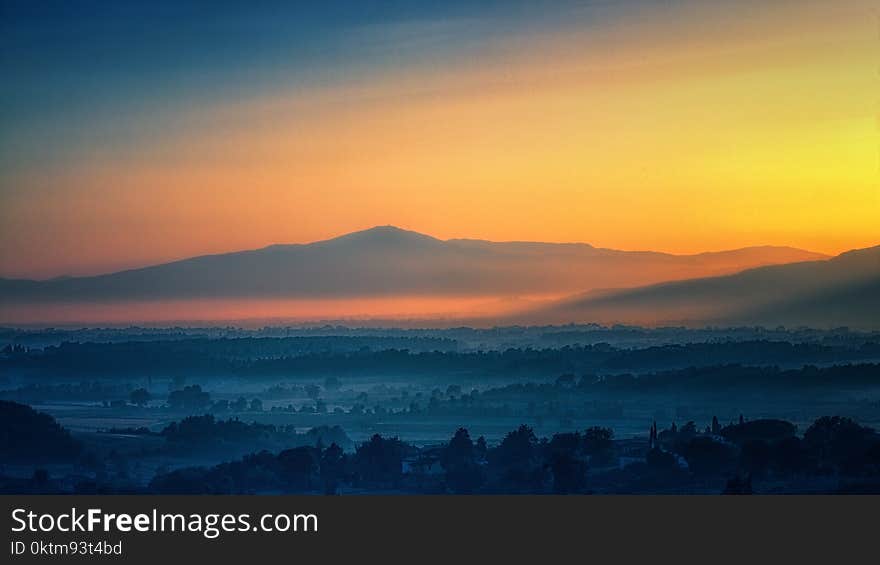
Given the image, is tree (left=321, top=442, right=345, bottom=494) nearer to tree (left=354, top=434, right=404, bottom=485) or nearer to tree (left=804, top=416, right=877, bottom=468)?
tree (left=354, top=434, right=404, bottom=485)

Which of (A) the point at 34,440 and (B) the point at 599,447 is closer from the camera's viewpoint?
(B) the point at 599,447

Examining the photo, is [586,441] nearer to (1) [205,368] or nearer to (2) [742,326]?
(1) [205,368]

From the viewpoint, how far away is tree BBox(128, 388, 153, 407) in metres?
113

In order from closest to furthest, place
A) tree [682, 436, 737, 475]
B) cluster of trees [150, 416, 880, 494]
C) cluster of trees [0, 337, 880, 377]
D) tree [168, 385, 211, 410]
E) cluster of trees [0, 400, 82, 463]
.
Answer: cluster of trees [150, 416, 880, 494] → tree [682, 436, 737, 475] → cluster of trees [0, 400, 82, 463] → tree [168, 385, 211, 410] → cluster of trees [0, 337, 880, 377]

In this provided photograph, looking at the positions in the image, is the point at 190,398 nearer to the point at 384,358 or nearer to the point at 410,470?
the point at 384,358

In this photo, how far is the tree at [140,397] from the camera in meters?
113

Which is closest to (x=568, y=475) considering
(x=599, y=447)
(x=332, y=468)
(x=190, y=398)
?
(x=599, y=447)

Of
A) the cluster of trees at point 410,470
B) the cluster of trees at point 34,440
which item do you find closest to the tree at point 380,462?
the cluster of trees at point 410,470

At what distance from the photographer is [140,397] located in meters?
115

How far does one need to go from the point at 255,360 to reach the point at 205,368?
590cm

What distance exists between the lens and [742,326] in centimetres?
16725

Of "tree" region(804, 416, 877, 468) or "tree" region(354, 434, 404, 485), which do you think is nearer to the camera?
"tree" region(804, 416, 877, 468)

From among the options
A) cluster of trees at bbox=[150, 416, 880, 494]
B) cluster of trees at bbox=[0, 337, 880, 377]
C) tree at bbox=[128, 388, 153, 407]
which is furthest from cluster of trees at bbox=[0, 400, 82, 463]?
cluster of trees at bbox=[0, 337, 880, 377]

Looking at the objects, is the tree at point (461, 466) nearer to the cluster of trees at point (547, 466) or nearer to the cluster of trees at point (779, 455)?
the cluster of trees at point (547, 466)
